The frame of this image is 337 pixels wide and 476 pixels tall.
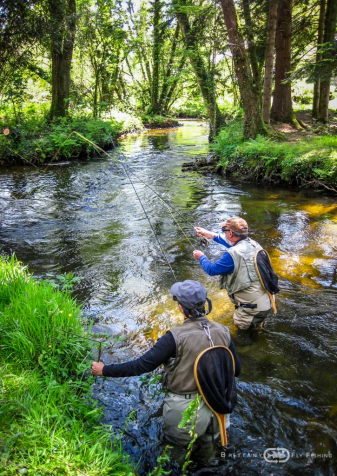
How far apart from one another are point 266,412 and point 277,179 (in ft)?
31.9

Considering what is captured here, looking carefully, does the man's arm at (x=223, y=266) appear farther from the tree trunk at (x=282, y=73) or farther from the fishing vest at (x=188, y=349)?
the tree trunk at (x=282, y=73)

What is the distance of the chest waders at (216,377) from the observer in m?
2.54

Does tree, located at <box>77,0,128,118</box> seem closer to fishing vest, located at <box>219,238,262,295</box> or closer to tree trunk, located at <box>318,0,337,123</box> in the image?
tree trunk, located at <box>318,0,337,123</box>

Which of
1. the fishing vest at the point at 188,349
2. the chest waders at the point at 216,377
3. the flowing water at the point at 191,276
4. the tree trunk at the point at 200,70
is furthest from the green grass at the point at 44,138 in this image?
the chest waders at the point at 216,377

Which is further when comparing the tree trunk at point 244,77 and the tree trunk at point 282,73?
the tree trunk at point 282,73

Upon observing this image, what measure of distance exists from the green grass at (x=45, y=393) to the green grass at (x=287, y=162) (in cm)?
916

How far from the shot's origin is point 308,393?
3643mm

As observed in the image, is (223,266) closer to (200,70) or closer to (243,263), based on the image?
(243,263)

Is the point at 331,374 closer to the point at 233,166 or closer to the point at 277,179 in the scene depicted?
the point at 277,179

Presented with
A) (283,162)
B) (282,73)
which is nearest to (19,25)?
(283,162)

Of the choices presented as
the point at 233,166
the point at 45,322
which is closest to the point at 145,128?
the point at 233,166

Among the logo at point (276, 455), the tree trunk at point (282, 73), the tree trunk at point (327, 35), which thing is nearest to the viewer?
the logo at point (276, 455)

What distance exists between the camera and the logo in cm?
295

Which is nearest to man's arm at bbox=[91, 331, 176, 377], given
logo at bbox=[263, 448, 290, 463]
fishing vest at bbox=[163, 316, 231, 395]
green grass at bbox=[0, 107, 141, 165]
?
fishing vest at bbox=[163, 316, 231, 395]
